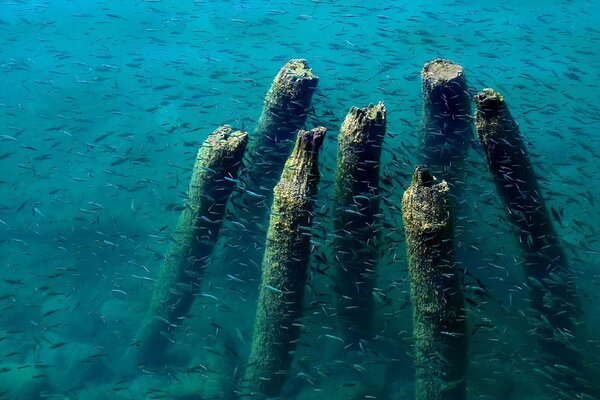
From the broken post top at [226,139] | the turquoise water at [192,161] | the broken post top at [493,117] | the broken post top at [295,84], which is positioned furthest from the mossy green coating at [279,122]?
the broken post top at [493,117]

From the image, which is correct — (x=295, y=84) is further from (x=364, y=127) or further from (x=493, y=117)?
(x=493, y=117)

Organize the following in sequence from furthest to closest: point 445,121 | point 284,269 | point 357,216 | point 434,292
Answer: point 445,121 → point 357,216 → point 284,269 → point 434,292

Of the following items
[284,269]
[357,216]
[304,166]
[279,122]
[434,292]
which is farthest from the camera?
[279,122]

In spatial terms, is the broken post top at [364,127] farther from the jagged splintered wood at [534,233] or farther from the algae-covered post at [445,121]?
the algae-covered post at [445,121]

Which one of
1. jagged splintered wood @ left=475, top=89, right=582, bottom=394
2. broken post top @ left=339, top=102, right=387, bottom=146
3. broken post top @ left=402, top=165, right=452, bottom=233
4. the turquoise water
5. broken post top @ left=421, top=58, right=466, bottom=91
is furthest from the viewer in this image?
broken post top @ left=421, top=58, right=466, bottom=91

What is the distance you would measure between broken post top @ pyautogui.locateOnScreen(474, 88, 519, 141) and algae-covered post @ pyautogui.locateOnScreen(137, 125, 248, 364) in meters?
3.02

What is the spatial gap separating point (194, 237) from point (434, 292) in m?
3.48

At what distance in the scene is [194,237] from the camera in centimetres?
789

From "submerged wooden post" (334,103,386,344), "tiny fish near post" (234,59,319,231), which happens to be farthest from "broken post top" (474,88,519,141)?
"tiny fish near post" (234,59,319,231)

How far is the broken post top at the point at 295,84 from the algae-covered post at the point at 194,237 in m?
1.33

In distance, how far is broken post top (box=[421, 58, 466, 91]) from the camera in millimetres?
8328

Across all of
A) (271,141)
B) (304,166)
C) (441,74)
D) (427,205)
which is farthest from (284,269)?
(441,74)

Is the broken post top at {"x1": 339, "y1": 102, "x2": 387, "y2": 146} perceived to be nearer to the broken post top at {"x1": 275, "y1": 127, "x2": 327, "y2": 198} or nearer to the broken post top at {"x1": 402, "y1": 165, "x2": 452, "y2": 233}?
the broken post top at {"x1": 275, "y1": 127, "x2": 327, "y2": 198}

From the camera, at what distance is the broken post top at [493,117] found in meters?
6.95
